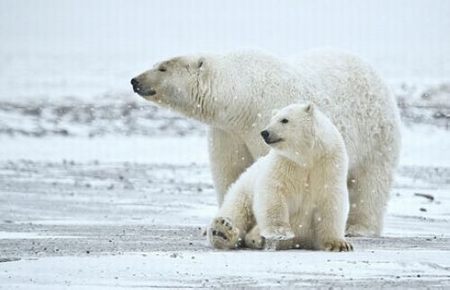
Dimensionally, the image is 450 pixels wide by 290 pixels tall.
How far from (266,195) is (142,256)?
3.72 feet

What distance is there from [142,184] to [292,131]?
25.8 ft

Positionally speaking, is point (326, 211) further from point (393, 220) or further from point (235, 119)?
point (393, 220)

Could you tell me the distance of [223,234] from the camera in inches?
325

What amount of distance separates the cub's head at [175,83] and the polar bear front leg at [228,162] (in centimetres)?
47

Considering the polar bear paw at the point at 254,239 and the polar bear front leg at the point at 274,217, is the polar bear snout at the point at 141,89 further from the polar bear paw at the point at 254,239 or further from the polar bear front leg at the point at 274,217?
the polar bear front leg at the point at 274,217

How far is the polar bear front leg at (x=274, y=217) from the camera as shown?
26.7 ft

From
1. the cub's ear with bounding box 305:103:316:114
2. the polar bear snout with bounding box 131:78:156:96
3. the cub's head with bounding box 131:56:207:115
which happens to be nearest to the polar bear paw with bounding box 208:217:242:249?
the cub's ear with bounding box 305:103:316:114

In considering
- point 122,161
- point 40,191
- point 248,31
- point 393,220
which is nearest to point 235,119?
point 393,220

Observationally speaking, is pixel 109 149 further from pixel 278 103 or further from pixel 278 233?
pixel 278 233

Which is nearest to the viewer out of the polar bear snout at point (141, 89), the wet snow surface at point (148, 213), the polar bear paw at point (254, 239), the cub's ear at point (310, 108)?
the wet snow surface at point (148, 213)

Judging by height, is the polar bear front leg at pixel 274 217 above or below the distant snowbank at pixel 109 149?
above

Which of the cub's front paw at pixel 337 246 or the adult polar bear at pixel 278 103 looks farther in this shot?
the adult polar bear at pixel 278 103

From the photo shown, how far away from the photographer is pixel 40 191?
14.4m

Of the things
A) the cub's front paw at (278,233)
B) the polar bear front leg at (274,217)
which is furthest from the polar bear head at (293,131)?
the cub's front paw at (278,233)
